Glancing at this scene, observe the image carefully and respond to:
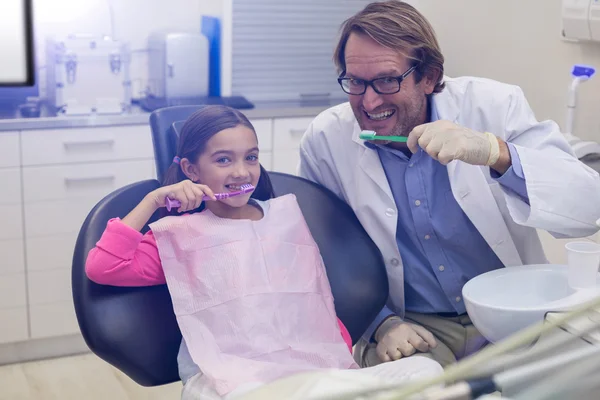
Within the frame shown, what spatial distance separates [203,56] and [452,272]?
5.09ft

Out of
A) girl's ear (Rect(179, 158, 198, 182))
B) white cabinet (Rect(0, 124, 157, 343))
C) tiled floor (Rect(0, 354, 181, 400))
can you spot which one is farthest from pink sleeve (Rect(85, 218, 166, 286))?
white cabinet (Rect(0, 124, 157, 343))

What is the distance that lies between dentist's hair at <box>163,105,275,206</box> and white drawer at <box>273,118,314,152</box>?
3.96 feet

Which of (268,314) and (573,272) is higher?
(573,272)

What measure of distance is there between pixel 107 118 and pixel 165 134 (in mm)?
1118

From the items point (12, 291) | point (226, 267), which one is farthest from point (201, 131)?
point (12, 291)

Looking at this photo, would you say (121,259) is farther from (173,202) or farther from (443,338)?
(443,338)

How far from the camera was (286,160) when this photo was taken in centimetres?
269

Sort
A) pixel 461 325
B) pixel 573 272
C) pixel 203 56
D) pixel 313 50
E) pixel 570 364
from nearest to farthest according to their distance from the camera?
pixel 570 364
pixel 573 272
pixel 461 325
pixel 203 56
pixel 313 50

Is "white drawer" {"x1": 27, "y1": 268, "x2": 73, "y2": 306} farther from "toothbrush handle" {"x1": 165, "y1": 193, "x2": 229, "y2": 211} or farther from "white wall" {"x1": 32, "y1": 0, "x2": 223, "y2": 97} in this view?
"toothbrush handle" {"x1": 165, "y1": 193, "x2": 229, "y2": 211}

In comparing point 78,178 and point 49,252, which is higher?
point 78,178

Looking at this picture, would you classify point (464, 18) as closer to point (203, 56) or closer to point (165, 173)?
point (203, 56)

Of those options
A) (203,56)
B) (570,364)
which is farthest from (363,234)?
(203,56)

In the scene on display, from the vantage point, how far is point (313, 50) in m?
3.11

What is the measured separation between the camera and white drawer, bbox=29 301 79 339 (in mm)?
2625
